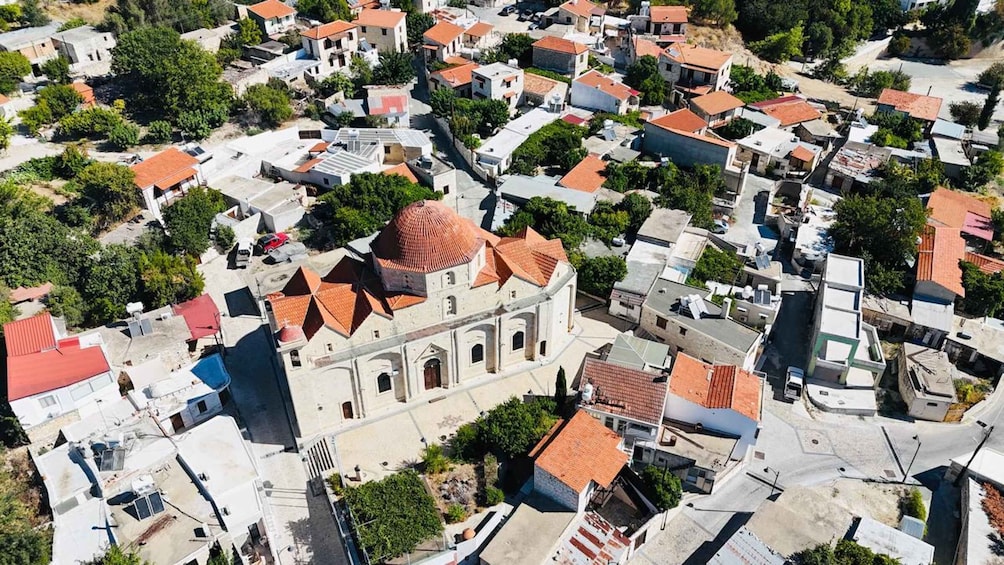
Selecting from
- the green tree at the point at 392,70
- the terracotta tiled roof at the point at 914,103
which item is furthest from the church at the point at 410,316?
the terracotta tiled roof at the point at 914,103

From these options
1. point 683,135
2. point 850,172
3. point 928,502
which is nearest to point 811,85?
point 850,172

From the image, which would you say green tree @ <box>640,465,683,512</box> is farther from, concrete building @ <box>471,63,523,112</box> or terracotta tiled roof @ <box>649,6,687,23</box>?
terracotta tiled roof @ <box>649,6,687,23</box>

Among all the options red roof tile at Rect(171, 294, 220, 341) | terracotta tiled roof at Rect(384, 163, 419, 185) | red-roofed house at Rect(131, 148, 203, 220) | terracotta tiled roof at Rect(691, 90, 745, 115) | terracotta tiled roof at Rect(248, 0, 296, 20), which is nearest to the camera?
red roof tile at Rect(171, 294, 220, 341)

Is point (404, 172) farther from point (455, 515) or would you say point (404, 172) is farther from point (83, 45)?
point (83, 45)

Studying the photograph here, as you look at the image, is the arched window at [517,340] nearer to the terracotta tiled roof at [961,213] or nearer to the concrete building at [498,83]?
the concrete building at [498,83]

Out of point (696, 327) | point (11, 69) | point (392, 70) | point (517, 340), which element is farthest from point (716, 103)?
point (11, 69)

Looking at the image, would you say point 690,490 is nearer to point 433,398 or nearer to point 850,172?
point 433,398

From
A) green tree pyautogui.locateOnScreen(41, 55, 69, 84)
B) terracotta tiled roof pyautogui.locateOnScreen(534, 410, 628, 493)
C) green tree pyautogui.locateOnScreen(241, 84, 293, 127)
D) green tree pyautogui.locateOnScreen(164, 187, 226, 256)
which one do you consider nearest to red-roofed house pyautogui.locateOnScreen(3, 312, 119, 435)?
green tree pyautogui.locateOnScreen(164, 187, 226, 256)
